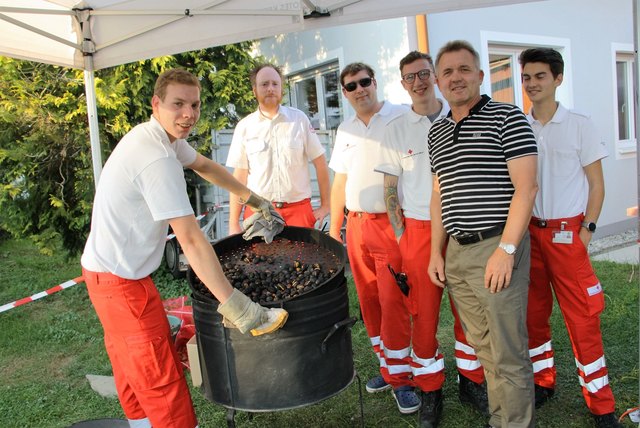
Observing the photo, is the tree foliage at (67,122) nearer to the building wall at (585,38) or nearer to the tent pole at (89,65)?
the tent pole at (89,65)

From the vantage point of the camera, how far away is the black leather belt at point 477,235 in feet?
7.59

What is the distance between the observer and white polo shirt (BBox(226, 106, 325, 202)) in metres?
3.66

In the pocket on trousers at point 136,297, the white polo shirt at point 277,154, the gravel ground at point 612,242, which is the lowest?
the gravel ground at point 612,242

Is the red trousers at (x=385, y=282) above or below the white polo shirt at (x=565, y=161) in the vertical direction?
below

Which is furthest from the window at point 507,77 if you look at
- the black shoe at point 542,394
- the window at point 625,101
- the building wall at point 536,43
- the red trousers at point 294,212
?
the black shoe at point 542,394

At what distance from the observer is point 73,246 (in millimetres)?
6543

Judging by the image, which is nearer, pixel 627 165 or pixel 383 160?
pixel 383 160

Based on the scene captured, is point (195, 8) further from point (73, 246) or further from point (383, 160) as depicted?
point (73, 246)

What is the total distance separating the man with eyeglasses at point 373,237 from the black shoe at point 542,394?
69 cm

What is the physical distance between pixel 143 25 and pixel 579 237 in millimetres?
2986

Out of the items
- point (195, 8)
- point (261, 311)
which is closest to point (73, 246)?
point (195, 8)

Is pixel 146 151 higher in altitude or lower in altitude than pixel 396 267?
higher

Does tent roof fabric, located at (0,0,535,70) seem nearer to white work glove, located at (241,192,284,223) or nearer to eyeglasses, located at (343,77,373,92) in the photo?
eyeglasses, located at (343,77,373,92)

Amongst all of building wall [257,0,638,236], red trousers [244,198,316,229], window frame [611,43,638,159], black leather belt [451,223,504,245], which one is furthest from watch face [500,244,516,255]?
window frame [611,43,638,159]
